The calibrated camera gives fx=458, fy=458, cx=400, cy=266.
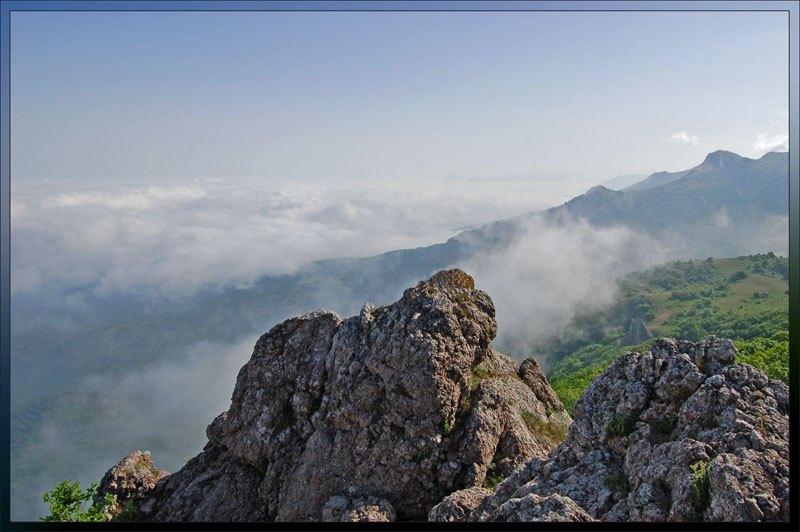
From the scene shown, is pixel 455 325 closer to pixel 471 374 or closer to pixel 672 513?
pixel 471 374

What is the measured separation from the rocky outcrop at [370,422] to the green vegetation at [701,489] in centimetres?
847

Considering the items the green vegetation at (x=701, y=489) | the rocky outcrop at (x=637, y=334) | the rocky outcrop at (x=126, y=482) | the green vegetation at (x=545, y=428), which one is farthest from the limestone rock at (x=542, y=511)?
the rocky outcrop at (x=637, y=334)

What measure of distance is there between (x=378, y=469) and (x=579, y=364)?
165935 mm

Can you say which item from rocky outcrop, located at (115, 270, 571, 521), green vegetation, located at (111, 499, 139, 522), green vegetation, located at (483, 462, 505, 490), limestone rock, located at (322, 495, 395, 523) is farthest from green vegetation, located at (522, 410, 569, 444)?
green vegetation, located at (111, 499, 139, 522)

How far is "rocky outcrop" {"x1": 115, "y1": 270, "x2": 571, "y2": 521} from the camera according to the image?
18.8 metres

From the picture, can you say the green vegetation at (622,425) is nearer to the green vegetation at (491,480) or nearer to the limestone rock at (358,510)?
the green vegetation at (491,480)

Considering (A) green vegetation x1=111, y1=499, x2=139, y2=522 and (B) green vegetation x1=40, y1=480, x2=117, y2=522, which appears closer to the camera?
(B) green vegetation x1=40, y1=480, x2=117, y2=522

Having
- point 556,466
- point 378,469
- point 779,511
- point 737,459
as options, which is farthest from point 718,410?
point 378,469

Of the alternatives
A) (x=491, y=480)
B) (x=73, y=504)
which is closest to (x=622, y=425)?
(x=491, y=480)

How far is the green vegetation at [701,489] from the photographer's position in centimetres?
1163

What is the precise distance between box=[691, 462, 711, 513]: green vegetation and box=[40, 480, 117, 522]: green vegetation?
75.4 ft

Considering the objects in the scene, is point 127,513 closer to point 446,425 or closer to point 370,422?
point 370,422

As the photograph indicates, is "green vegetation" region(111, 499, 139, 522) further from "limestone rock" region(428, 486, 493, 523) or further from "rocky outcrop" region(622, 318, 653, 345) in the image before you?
"rocky outcrop" region(622, 318, 653, 345)

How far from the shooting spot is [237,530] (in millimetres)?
11742
